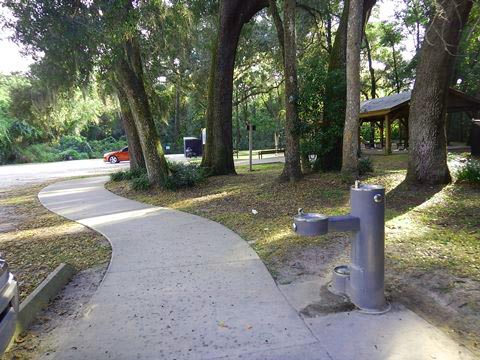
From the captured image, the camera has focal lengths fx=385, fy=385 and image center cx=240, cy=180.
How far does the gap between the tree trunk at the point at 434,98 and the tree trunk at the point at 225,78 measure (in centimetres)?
724

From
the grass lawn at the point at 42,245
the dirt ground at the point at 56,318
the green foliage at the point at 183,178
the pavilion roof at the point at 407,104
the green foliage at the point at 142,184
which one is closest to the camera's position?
the dirt ground at the point at 56,318

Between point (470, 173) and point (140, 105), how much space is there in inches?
345

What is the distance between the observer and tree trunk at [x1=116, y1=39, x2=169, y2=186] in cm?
1110

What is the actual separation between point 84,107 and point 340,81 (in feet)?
92.3

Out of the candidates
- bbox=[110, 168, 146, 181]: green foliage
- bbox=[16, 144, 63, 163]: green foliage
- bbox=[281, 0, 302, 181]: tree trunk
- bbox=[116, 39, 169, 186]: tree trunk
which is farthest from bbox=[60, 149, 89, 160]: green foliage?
bbox=[281, 0, 302, 181]: tree trunk

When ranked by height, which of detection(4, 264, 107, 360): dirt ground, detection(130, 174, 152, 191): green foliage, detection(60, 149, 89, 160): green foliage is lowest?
detection(4, 264, 107, 360): dirt ground

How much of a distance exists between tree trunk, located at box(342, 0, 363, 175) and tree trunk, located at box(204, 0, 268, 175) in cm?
592

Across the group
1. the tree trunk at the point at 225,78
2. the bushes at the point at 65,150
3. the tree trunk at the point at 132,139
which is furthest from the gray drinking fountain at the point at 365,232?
the bushes at the point at 65,150

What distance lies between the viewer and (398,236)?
5.61 m

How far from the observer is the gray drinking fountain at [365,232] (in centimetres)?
337

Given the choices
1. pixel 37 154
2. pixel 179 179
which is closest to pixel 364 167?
pixel 179 179

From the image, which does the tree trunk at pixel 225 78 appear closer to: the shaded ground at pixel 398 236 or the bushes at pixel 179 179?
the bushes at pixel 179 179

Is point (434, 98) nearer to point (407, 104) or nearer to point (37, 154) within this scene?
point (407, 104)

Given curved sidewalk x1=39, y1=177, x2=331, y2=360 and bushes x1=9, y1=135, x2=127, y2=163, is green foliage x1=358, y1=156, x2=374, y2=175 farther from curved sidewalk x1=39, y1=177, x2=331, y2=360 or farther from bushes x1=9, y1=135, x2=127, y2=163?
bushes x1=9, y1=135, x2=127, y2=163
